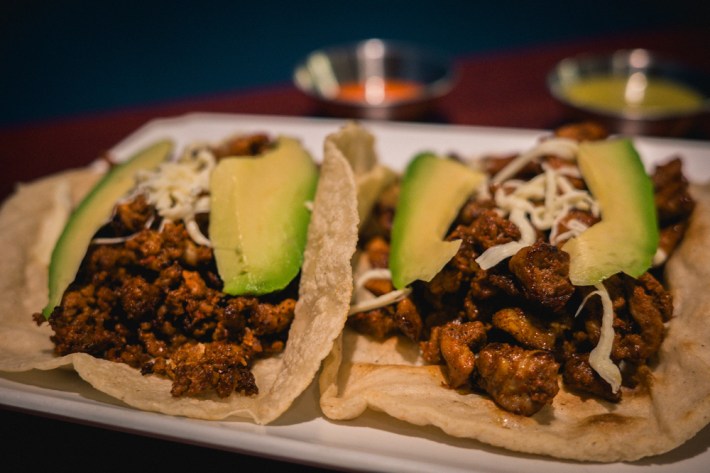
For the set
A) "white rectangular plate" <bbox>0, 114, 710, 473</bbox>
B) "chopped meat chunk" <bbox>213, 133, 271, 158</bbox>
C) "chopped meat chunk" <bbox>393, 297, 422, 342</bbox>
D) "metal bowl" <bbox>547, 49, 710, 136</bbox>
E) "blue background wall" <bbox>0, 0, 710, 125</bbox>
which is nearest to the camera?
"white rectangular plate" <bbox>0, 114, 710, 473</bbox>

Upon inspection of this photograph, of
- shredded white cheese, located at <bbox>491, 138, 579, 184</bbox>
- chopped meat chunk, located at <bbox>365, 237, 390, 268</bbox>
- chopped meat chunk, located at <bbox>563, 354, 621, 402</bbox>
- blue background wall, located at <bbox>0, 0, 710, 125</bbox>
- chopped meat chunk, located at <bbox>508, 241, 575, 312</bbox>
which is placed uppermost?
blue background wall, located at <bbox>0, 0, 710, 125</bbox>

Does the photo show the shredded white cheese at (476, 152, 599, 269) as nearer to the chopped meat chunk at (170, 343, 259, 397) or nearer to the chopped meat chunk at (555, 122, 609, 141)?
the chopped meat chunk at (555, 122, 609, 141)

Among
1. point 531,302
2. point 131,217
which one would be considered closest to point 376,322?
point 531,302

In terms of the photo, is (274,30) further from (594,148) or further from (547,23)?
(594,148)

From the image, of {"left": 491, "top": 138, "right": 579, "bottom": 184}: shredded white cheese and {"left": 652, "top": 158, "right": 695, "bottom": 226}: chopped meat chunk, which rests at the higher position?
{"left": 491, "top": 138, "right": 579, "bottom": 184}: shredded white cheese

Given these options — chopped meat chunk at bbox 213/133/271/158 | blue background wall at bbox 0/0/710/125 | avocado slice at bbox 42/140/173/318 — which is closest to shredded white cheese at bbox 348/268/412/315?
chopped meat chunk at bbox 213/133/271/158

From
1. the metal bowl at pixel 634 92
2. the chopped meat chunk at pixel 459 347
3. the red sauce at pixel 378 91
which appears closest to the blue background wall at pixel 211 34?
the red sauce at pixel 378 91

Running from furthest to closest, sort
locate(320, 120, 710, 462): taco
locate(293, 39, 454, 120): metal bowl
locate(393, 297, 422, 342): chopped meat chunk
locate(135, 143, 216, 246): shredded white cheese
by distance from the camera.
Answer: locate(293, 39, 454, 120): metal bowl < locate(135, 143, 216, 246): shredded white cheese < locate(393, 297, 422, 342): chopped meat chunk < locate(320, 120, 710, 462): taco

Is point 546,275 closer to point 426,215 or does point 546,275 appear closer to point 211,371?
point 426,215
